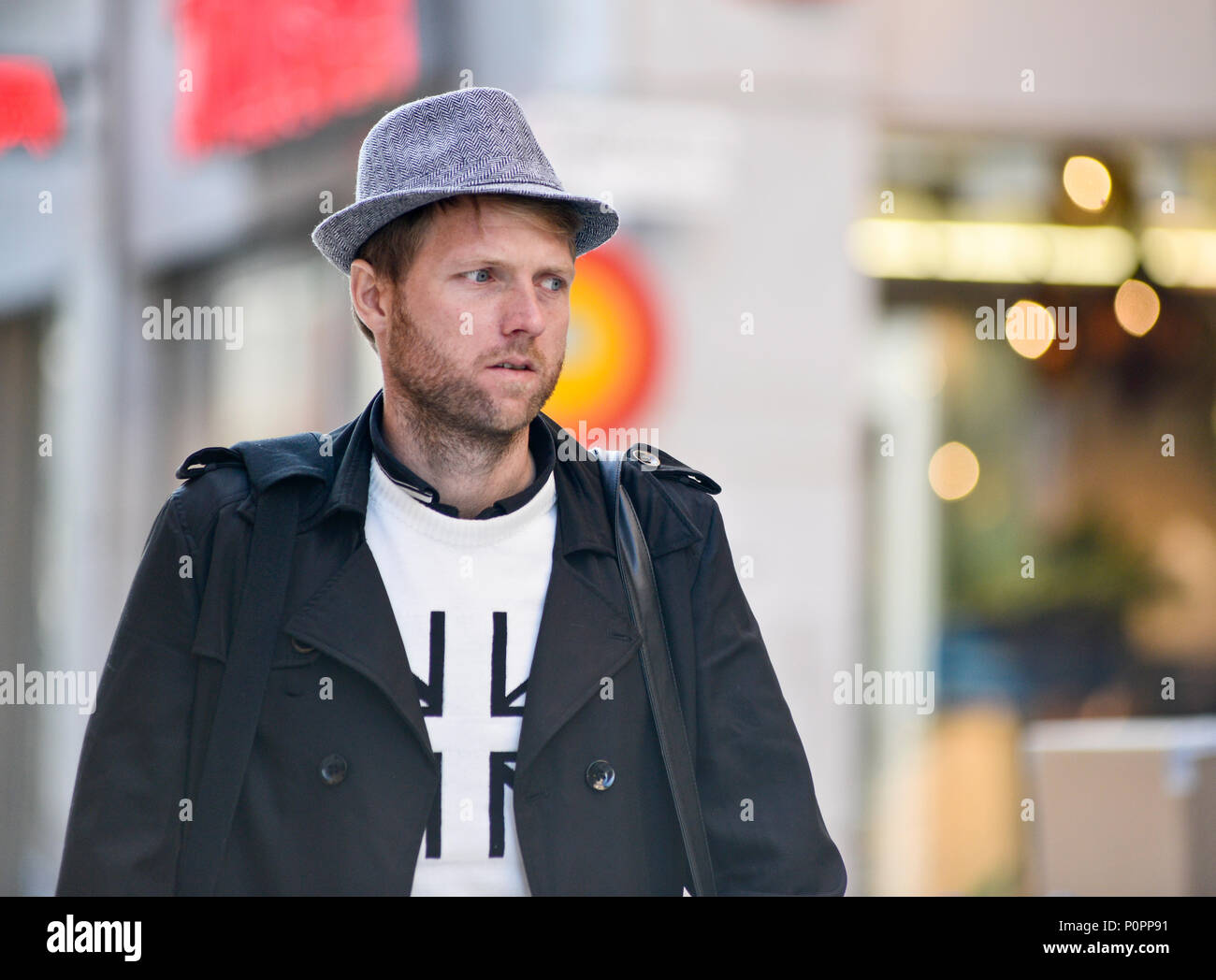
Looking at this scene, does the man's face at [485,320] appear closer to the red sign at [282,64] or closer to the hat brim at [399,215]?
the hat brim at [399,215]

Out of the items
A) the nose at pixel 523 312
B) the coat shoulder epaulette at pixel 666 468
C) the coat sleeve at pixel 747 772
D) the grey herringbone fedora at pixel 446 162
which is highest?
the grey herringbone fedora at pixel 446 162

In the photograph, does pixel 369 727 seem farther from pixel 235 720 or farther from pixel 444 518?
pixel 444 518

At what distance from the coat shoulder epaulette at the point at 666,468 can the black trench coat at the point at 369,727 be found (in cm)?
12

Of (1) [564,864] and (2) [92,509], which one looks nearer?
(1) [564,864]

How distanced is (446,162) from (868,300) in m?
4.79

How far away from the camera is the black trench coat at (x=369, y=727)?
2.38 m

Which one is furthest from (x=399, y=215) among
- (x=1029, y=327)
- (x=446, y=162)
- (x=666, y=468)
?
(x=1029, y=327)

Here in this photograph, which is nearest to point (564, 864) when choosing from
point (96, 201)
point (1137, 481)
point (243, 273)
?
point (1137, 481)

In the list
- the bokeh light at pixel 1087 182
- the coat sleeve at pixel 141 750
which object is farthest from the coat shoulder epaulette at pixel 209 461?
the bokeh light at pixel 1087 182

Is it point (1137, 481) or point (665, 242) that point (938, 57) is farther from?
point (1137, 481)

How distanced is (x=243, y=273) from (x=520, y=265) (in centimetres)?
627

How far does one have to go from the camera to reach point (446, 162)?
99.5 inches

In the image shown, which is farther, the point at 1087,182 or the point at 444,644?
the point at 1087,182

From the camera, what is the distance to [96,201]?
30.5ft
